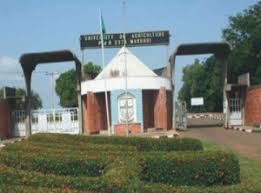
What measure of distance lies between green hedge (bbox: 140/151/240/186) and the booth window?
23945 mm

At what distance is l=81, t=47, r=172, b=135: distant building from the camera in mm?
34469

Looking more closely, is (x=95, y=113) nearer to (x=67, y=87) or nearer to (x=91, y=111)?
(x=91, y=111)

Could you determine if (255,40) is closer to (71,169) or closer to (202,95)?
(202,95)

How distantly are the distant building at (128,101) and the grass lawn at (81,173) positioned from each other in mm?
19563

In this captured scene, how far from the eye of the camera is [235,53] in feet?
196

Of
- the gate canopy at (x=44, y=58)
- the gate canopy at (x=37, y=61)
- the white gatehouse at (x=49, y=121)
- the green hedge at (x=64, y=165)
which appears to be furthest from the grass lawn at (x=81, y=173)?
the white gatehouse at (x=49, y=121)

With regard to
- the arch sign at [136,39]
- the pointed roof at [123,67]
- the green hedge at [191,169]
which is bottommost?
the green hedge at [191,169]

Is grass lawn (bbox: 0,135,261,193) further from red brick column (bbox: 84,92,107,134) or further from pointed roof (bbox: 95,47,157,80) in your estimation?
pointed roof (bbox: 95,47,157,80)

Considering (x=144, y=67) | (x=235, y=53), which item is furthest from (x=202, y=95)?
(x=144, y=67)

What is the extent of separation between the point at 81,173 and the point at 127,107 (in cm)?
2444

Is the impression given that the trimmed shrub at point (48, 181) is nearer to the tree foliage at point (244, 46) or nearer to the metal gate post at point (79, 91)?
the metal gate post at point (79, 91)

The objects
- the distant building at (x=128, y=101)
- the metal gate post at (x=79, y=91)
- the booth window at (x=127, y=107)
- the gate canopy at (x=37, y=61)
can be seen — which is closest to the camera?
the booth window at (x=127, y=107)

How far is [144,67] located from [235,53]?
79.3ft

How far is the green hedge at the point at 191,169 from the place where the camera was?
9938 mm
